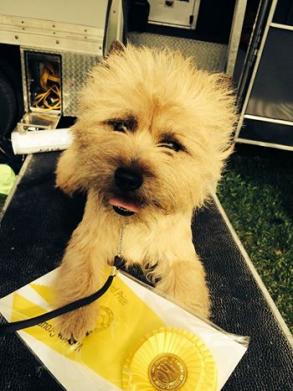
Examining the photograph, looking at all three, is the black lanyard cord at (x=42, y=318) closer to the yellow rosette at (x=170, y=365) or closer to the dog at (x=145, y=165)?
the dog at (x=145, y=165)

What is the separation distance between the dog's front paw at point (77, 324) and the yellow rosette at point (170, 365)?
24 centimetres

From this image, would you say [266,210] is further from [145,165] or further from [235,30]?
[145,165]

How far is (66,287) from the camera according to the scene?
1856mm

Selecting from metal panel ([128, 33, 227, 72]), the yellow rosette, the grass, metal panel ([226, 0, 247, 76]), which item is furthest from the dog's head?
metal panel ([128, 33, 227, 72])

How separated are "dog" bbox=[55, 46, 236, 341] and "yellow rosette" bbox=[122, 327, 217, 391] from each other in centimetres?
28

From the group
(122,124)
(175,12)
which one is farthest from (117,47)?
(175,12)

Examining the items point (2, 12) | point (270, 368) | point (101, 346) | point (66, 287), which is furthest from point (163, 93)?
point (2, 12)

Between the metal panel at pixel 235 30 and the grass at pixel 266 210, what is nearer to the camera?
the grass at pixel 266 210

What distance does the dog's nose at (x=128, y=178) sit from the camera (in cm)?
159

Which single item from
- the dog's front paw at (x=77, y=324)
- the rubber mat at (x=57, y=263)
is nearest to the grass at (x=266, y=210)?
the rubber mat at (x=57, y=263)

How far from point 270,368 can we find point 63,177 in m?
1.78

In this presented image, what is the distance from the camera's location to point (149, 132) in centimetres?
181

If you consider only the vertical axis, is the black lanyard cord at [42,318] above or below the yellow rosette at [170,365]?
above

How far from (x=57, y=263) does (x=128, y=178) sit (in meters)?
0.87
